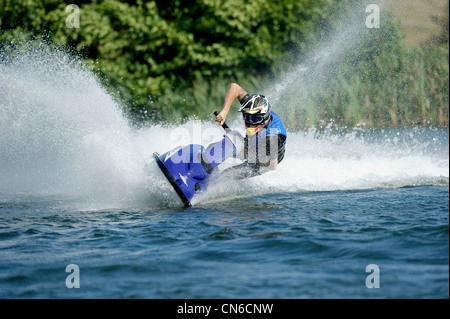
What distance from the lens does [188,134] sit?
10.7 m

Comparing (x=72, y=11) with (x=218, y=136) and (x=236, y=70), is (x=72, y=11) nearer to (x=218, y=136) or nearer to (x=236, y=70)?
(x=236, y=70)

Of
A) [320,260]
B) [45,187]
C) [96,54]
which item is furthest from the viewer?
[96,54]

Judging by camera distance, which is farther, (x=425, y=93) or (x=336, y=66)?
(x=425, y=93)

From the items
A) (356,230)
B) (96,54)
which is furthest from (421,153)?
(96,54)

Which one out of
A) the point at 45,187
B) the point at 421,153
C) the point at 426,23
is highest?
the point at 426,23

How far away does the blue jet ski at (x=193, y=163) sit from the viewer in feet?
26.0

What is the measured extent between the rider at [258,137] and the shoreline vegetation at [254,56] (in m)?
9.09

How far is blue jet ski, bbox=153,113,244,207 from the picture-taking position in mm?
7918

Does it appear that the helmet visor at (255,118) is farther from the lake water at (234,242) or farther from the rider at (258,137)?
the lake water at (234,242)

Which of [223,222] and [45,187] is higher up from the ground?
[45,187]

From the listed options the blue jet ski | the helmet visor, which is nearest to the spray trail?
the blue jet ski

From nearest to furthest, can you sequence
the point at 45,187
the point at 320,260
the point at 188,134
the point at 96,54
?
1. the point at 320,260
2. the point at 45,187
3. the point at 188,134
4. the point at 96,54

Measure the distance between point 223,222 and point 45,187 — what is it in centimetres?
415

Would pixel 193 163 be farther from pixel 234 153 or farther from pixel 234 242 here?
pixel 234 242
